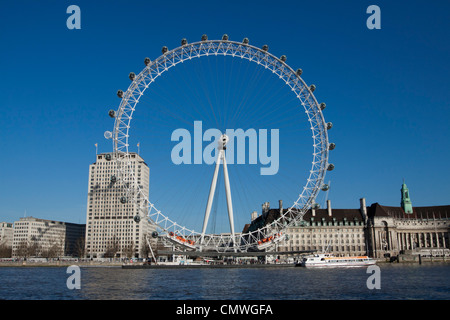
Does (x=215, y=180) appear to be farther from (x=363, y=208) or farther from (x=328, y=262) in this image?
(x=363, y=208)

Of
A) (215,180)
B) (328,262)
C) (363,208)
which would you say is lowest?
(328,262)

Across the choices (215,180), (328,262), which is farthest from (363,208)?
(215,180)

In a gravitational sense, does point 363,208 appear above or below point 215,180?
above

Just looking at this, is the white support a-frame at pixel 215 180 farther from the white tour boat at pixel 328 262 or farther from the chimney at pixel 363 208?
the chimney at pixel 363 208

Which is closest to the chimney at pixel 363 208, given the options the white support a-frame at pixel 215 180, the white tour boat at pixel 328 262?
the white tour boat at pixel 328 262

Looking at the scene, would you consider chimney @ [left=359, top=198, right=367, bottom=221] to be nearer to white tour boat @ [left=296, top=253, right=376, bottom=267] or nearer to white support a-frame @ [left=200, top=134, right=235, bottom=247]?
white tour boat @ [left=296, top=253, right=376, bottom=267]

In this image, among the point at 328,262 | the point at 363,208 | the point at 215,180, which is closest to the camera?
the point at 215,180

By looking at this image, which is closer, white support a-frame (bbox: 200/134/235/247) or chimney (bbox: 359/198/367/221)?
white support a-frame (bbox: 200/134/235/247)

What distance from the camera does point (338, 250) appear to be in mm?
158625

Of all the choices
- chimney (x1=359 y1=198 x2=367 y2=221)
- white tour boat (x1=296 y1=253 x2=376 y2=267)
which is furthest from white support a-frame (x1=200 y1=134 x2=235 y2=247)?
chimney (x1=359 y1=198 x2=367 y2=221)

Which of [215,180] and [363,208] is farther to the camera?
[363,208]
